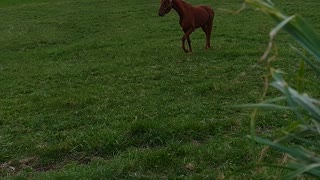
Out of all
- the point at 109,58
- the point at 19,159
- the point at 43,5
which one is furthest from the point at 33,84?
the point at 43,5

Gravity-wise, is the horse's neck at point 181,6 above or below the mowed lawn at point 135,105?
above

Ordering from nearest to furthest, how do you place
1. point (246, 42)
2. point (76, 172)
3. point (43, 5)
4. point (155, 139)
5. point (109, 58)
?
point (76, 172)
point (155, 139)
point (109, 58)
point (246, 42)
point (43, 5)

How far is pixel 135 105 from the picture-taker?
318 inches

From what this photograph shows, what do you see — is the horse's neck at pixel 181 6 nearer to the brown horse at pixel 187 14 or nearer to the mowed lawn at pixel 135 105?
the brown horse at pixel 187 14

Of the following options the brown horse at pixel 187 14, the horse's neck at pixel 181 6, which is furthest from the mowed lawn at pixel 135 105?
the horse's neck at pixel 181 6

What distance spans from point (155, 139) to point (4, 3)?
29954 mm

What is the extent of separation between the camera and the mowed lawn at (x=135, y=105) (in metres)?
5.51

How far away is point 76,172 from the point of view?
210 inches

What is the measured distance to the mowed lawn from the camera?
5508 millimetres

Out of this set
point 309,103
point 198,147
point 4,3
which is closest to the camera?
point 309,103

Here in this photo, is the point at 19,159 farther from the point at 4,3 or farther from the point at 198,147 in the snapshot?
the point at 4,3

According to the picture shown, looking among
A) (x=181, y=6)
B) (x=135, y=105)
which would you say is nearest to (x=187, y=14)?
(x=181, y=6)

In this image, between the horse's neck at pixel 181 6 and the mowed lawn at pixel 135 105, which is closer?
the mowed lawn at pixel 135 105

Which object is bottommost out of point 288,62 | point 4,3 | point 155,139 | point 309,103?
point 4,3
